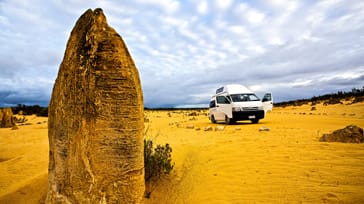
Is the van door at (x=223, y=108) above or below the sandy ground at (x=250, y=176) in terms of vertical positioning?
above

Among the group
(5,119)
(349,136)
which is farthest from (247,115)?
(5,119)

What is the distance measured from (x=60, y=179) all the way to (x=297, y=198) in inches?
141

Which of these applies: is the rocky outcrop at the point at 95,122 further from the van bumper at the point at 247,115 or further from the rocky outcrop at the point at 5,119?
the rocky outcrop at the point at 5,119

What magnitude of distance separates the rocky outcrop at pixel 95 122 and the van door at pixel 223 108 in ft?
35.9


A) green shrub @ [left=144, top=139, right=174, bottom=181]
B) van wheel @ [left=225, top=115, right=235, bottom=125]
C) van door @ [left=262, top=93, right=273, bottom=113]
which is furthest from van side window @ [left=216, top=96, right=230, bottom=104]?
green shrub @ [left=144, top=139, right=174, bottom=181]

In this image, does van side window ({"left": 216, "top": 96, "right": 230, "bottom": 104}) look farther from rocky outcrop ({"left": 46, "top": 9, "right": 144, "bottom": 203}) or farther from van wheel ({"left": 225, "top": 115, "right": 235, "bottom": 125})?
rocky outcrop ({"left": 46, "top": 9, "right": 144, "bottom": 203})

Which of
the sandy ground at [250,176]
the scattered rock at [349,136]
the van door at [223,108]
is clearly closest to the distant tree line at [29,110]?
the van door at [223,108]

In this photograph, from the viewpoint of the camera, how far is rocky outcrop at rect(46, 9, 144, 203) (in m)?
3.33

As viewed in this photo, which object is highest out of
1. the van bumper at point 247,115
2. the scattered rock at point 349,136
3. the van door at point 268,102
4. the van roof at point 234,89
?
the van roof at point 234,89

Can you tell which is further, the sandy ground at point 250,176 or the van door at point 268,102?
the van door at point 268,102

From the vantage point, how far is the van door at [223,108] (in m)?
14.2

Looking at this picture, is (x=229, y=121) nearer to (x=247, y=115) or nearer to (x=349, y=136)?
(x=247, y=115)

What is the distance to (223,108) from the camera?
1488 centimetres

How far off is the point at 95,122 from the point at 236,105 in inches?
440
